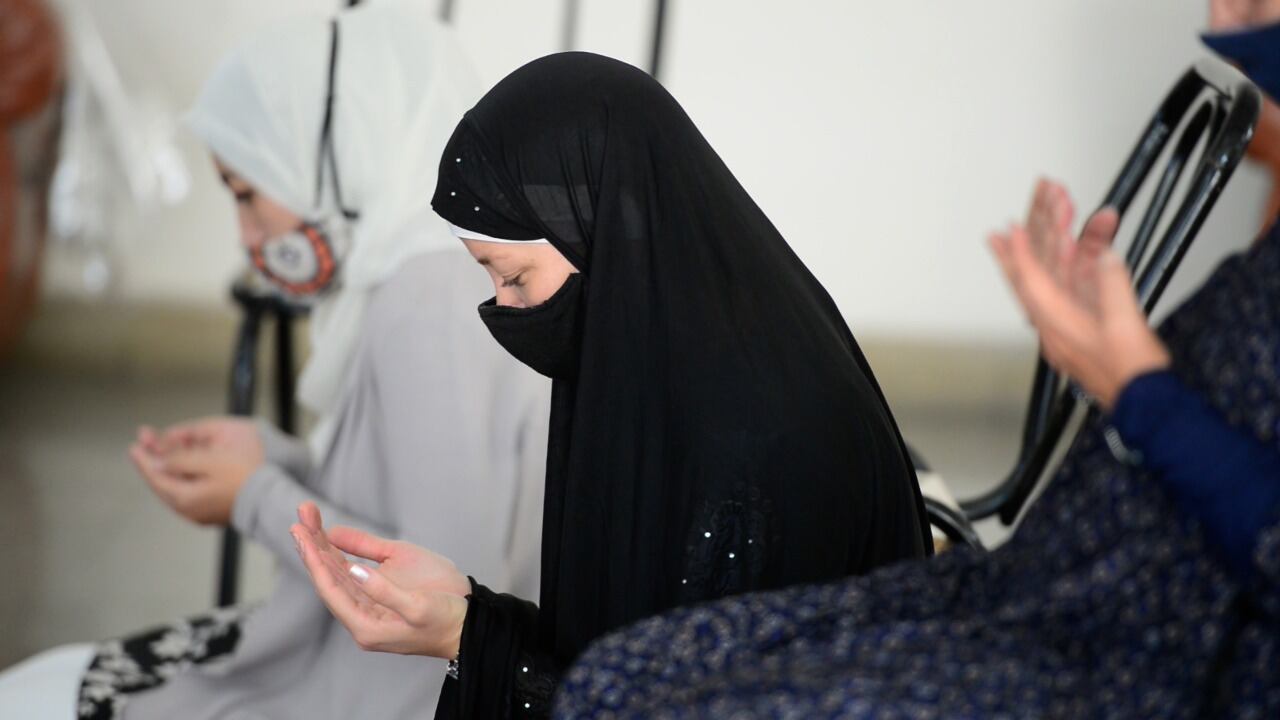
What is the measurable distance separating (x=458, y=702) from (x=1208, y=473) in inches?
19.6

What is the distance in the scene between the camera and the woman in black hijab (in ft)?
2.72

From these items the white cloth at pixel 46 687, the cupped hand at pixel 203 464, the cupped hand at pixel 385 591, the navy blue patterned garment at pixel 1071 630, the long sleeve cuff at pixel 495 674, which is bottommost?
the white cloth at pixel 46 687

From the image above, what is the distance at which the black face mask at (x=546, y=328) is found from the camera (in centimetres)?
89

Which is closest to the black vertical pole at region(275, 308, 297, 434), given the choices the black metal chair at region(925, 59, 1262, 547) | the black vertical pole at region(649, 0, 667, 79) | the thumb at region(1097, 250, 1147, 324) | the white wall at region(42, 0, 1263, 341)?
the white wall at region(42, 0, 1263, 341)

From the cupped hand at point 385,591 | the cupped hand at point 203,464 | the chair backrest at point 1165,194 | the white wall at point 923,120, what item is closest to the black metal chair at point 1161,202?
the chair backrest at point 1165,194

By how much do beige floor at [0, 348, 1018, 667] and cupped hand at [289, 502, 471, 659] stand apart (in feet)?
2.74

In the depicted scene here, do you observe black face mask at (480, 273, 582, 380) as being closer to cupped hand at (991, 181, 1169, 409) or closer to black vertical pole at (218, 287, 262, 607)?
cupped hand at (991, 181, 1169, 409)

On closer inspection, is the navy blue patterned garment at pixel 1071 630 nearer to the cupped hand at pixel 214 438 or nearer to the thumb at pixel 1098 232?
the thumb at pixel 1098 232

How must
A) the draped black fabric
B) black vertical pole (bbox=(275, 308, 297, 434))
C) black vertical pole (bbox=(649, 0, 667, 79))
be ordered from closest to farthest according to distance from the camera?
1. the draped black fabric
2. black vertical pole (bbox=(649, 0, 667, 79))
3. black vertical pole (bbox=(275, 308, 297, 434))

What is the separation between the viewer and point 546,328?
90cm

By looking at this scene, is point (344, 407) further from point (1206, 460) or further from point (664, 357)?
point (1206, 460)

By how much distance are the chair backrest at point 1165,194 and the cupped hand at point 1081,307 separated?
629mm

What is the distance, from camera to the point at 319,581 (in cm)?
82

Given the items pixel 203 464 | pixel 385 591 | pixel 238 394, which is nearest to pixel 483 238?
pixel 385 591
